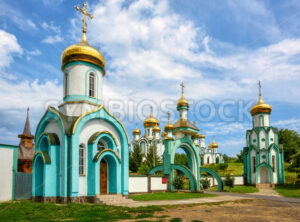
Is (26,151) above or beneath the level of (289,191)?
above

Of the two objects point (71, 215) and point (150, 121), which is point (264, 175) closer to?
point (150, 121)

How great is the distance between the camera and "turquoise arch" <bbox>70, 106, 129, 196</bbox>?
43.6ft

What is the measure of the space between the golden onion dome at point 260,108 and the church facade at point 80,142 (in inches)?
793

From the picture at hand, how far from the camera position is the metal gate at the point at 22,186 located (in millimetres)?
15508

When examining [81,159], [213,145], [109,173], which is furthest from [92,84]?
[213,145]

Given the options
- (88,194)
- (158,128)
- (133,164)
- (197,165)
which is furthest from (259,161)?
(88,194)

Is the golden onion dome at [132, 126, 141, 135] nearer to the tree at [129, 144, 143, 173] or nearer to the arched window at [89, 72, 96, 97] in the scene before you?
the tree at [129, 144, 143, 173]

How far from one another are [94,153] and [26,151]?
66.7 ft

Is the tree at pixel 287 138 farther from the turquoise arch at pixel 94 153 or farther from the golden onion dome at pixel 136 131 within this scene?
the turquoise arch at pixel 94 153

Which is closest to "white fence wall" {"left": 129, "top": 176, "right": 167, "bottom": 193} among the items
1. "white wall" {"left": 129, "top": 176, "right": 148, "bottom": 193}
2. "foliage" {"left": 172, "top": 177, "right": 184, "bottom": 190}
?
"white wall" {"left": 129, "top": 176, "right": 148, "bottom": 193}

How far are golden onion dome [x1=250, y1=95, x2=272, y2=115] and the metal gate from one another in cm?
2475

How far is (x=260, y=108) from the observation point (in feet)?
99.1

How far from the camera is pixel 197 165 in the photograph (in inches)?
914

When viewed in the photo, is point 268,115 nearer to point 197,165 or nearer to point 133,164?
point 197,165
